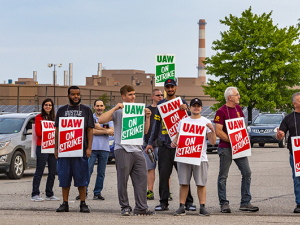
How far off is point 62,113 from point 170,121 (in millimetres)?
1734

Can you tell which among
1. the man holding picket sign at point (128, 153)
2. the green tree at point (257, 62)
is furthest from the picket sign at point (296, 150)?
the green tree at point (257, 62)

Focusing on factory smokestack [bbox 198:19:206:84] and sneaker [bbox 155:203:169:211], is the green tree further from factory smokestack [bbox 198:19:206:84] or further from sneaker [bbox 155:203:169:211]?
factory smokestack [bbox 198:19:206:84]

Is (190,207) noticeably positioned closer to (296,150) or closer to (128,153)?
(128,153)

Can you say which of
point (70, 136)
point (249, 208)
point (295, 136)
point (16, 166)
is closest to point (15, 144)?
point (16, 166)

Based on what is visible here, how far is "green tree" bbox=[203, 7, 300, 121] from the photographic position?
4216 centimetres

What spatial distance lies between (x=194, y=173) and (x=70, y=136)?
2053 millimetres

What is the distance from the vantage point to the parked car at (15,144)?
1477 centimetres

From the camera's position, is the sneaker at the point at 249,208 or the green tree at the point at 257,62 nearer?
the sneaker at the point at 249,208

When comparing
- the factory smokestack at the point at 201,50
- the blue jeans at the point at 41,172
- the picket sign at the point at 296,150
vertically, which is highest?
the factory smokestack at the point at 201,50

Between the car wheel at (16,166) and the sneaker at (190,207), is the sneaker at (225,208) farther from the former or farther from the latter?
the car wheel at (16,166)

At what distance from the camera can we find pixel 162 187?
900 cm

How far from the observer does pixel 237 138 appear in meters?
8.97

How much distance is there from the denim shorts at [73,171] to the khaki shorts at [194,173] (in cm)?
149

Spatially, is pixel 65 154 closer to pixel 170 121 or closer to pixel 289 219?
pixel 170 121
